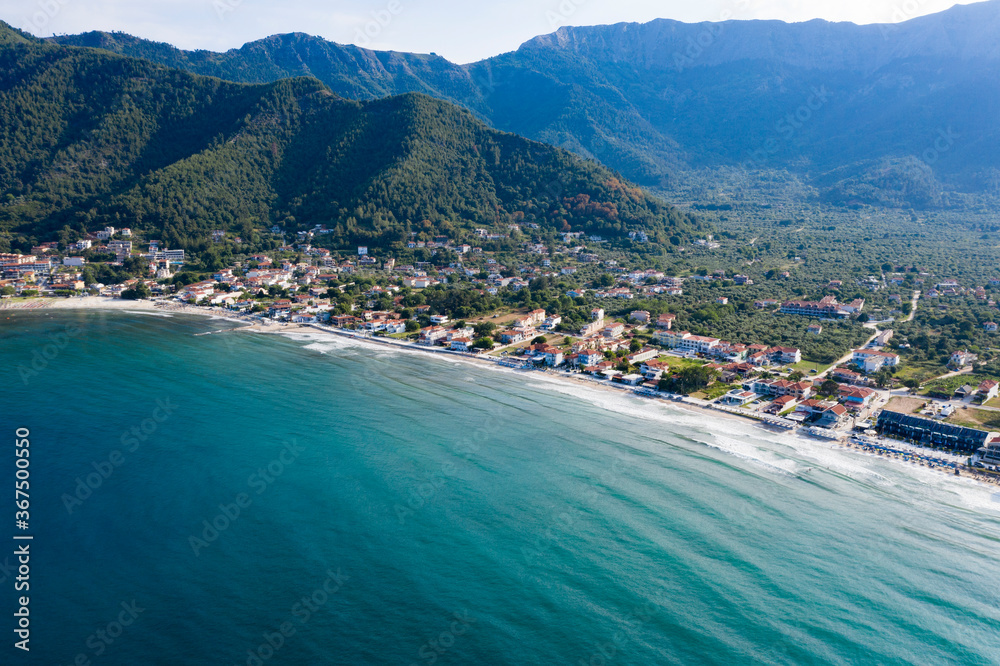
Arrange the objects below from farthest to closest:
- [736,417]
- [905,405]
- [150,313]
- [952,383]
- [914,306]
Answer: [914,306]
[150,313]
[952,383]
[905,405]
[736,417]

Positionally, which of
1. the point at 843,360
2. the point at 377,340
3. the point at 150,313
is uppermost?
the point at 843,360

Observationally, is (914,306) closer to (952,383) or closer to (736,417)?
(952,383)

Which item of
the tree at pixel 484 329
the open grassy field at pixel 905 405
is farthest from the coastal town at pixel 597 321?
the tree at pixel 484 329

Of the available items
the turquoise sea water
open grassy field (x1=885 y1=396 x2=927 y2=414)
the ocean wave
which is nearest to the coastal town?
open grassy field (x1=885 y1=396 x2=927 y2=414)

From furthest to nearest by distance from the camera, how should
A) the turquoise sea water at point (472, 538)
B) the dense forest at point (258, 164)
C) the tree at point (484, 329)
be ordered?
1. the dense forest at point (258, 164)
2. the tree at point (484, 329)
3. the turquoise sea water at point (472, 538)

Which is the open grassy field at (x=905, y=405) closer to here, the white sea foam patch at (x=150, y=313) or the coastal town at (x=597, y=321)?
the coastal town at (x=597, y=321)

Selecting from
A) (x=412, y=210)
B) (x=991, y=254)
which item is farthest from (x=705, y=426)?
(x=991, y=254)

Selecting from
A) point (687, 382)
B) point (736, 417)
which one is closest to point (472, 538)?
point (736, 417)

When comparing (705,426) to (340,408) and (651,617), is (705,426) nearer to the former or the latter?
(651,617)
